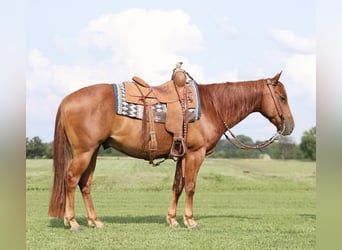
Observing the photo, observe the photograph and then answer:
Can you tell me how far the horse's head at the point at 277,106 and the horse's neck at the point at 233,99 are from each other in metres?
0.15

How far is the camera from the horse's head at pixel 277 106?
8.70 metres

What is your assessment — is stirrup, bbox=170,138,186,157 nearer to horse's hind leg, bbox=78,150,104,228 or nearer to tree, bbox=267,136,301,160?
horse's hind leg, bbox=78,150,104,228

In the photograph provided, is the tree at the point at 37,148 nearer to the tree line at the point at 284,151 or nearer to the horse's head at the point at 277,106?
the horse's head at the point at 277,106

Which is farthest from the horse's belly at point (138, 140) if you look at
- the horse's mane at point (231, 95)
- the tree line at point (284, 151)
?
the tree line at point (284, 151)

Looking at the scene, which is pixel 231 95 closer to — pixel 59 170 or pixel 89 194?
pixel 89 194

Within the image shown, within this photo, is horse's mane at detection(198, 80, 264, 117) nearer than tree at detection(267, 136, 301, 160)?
Yes

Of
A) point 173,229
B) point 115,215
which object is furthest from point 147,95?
point 115,215

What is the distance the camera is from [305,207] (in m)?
12.7

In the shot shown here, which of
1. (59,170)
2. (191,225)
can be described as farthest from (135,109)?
(191,225)

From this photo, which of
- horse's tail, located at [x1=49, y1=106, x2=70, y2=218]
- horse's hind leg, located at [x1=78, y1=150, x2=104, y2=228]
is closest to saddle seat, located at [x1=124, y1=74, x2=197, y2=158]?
horse's hind leg, located at [x1=78, y1=150, x2=104, y2=228]

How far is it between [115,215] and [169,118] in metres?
2.97

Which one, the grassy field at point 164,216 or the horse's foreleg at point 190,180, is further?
the horse's foreleg at point 190,180

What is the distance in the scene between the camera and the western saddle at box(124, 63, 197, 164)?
804cm

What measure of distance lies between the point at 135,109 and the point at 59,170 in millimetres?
1641
